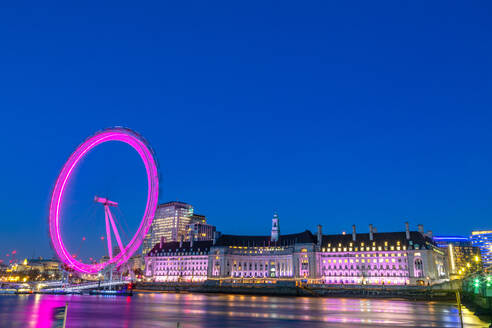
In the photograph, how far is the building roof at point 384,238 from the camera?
493 ft

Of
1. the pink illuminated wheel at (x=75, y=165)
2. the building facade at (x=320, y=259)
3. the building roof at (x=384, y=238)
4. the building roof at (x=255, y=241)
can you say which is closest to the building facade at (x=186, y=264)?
the building facade at (x=320, y=259)

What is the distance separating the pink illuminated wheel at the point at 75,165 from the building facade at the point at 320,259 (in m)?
93.6

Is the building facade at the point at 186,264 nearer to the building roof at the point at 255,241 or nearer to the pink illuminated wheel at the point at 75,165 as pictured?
the building roof at the point at 255,241

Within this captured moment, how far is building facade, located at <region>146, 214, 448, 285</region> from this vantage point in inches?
5827

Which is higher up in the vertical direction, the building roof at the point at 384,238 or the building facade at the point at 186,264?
the building roof at the point at 384,238

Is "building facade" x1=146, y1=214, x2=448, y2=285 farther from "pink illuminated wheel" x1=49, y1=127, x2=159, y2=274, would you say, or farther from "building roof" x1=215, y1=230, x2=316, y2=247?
"pink illuminated wheel" x1=49, y1=127, x2=159, y2=274

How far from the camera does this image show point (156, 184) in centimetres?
8494

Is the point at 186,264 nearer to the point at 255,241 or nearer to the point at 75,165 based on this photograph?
the point at 255,241

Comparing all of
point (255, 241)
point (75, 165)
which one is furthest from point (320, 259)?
point (75, 165)

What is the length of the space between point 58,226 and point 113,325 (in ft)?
145

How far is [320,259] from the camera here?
164 metres

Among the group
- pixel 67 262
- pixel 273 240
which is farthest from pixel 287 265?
pixel 67 262

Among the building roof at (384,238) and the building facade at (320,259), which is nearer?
the building facade at (320,259)

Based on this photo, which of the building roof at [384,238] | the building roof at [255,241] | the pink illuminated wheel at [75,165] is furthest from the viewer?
the building roof at [255,241]
